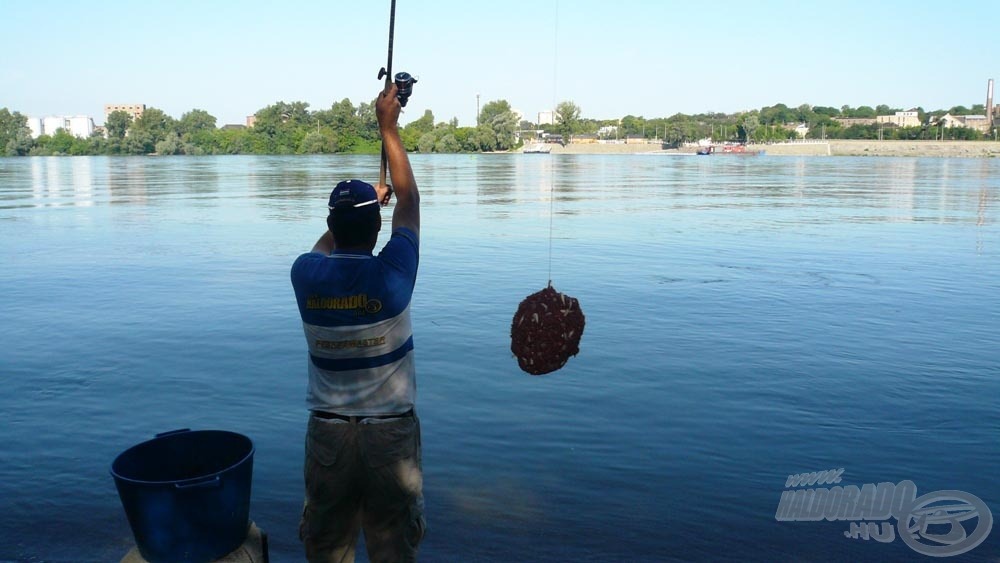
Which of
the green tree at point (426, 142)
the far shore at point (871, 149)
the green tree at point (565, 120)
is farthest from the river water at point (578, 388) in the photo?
the green tree at point (426, 142)

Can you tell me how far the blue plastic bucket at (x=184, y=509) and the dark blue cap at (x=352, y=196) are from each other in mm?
1338

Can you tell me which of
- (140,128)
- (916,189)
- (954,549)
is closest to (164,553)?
(954,549)

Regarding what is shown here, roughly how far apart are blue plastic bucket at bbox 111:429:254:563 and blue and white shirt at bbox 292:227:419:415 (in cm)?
58

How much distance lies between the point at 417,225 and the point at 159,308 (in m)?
11.2

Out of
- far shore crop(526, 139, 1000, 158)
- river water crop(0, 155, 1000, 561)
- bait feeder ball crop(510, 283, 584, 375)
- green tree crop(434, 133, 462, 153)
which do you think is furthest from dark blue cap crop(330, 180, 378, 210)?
green tree crop(434, 133, 462, 153)

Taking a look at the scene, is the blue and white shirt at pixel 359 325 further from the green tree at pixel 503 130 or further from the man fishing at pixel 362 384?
the green tree at pixel 503 130

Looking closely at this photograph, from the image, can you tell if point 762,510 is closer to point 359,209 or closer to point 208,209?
point 359,209

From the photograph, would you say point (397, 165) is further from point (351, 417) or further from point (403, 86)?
point (351, 417)

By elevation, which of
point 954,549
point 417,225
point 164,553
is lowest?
point 954,549

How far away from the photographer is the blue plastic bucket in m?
4.08

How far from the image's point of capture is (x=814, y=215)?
105 ft

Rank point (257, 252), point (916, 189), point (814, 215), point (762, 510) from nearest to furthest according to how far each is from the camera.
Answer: point (762, 510), point (257, 252), point (814, 215), point (916, 189)

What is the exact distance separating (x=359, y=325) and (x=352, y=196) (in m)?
0.60

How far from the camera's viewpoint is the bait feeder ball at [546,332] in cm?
529
